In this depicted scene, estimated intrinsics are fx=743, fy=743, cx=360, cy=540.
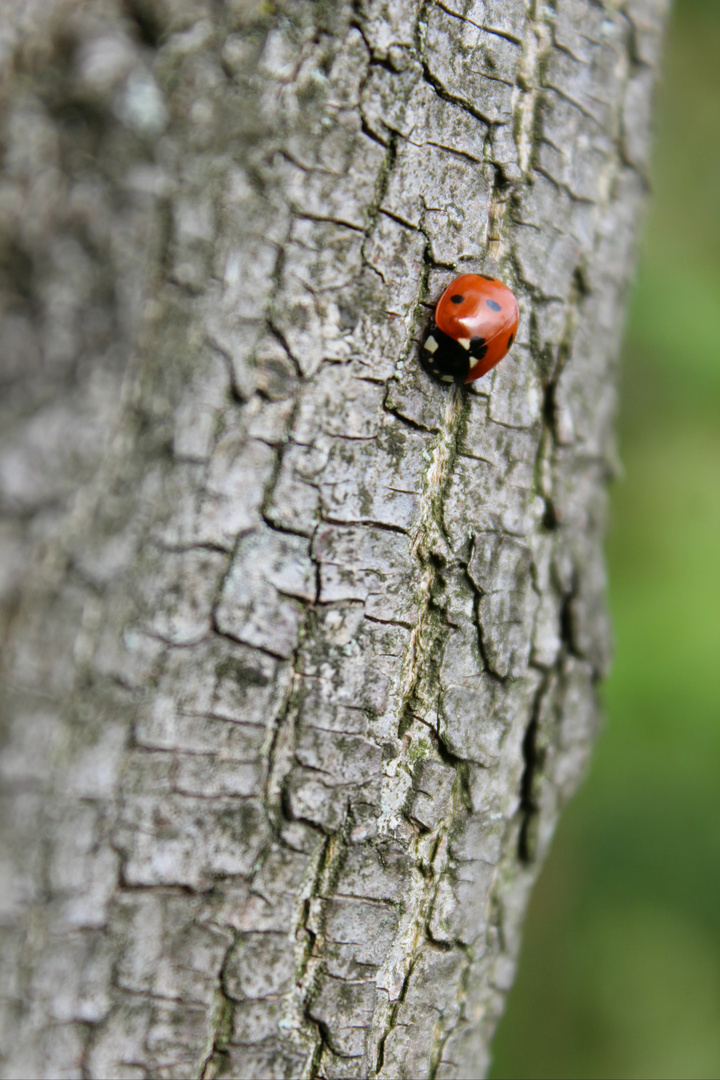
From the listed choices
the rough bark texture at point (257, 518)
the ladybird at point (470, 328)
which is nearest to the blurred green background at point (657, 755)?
the rough bark texture at point (257, 518)

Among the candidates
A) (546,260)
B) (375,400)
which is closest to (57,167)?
(375,400)

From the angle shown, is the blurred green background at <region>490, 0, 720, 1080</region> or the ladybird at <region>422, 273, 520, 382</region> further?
the blurred green background at <region>490, 0, 720, 1080</region>

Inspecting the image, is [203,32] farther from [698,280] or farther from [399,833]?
[698,280]

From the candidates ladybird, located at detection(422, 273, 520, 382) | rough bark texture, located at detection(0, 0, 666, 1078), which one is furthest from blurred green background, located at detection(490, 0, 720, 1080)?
ladybird, located at detection(422, 273, 520, 382)

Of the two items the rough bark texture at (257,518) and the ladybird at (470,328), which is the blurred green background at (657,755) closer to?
the rough bark texture at (257,518)

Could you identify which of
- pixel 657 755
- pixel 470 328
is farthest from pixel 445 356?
pixel 657 755

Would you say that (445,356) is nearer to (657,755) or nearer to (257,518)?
(257,518)

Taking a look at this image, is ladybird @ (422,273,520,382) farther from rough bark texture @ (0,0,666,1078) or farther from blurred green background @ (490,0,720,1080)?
blurred green background @ (490,0,720,1080)
